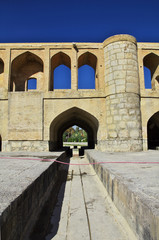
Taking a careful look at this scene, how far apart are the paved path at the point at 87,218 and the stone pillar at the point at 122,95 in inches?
190

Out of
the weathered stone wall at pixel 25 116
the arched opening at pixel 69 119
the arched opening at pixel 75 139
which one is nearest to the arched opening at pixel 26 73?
the weathered stone wall at pixel 25 116

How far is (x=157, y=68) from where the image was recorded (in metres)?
10.5

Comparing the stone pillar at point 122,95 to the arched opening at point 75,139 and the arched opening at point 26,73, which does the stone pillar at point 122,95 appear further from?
the arched opening at point 75,139

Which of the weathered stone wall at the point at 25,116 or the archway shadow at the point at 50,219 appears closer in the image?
the archway shadow at the point at 50,219

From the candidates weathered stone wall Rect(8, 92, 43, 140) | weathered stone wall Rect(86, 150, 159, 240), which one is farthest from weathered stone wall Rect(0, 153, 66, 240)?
weathered stone wall Rect(8, 92, 43, 140)

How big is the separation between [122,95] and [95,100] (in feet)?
5.06

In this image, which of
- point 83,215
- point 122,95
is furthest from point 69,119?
point 83,215

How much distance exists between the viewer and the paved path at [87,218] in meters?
2.14

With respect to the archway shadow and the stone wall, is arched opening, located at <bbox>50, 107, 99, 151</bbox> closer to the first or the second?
the stone wall

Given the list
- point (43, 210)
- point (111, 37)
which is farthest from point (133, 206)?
point (111, 37)

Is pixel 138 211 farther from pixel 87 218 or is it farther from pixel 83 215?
pixel 83 215

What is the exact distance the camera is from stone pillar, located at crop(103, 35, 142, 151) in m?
8.40

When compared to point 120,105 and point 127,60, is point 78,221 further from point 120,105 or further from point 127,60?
point 127,60

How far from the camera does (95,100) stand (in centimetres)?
924
